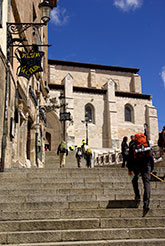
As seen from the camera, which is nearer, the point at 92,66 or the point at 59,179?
the point at 59,179

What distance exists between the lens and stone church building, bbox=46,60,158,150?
4178 cm

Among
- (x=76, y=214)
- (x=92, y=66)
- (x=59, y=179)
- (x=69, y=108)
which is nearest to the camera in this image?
(x=76, y=214)

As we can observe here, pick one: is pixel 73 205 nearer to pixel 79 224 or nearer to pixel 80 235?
pixel 79 224

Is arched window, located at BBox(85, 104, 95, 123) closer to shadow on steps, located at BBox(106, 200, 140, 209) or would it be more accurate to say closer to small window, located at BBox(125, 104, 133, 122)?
small window, located at BBox(125, 104, 133, 122)

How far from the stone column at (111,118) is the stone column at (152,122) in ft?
17.1

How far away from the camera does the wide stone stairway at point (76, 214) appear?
4625mm

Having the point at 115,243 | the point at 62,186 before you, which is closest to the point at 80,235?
the point at 115,243

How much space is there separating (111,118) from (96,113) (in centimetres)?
212

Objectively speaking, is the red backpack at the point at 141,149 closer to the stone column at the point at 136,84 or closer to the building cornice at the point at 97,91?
the building cornice at the point at 97,91

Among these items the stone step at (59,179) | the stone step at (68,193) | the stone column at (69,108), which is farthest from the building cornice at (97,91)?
the stone step at (68,193)

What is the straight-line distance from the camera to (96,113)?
44.7m

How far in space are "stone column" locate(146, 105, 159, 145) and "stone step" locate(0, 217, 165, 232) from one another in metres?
41.0

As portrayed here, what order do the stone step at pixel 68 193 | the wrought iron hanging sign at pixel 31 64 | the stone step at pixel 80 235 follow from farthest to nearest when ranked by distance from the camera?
the wrought iron hanging sign at pixel 31 64 → the stone step at pixel 68 193 → the stone step at pixel 80 235

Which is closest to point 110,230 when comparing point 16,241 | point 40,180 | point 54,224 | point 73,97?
point 54,224
